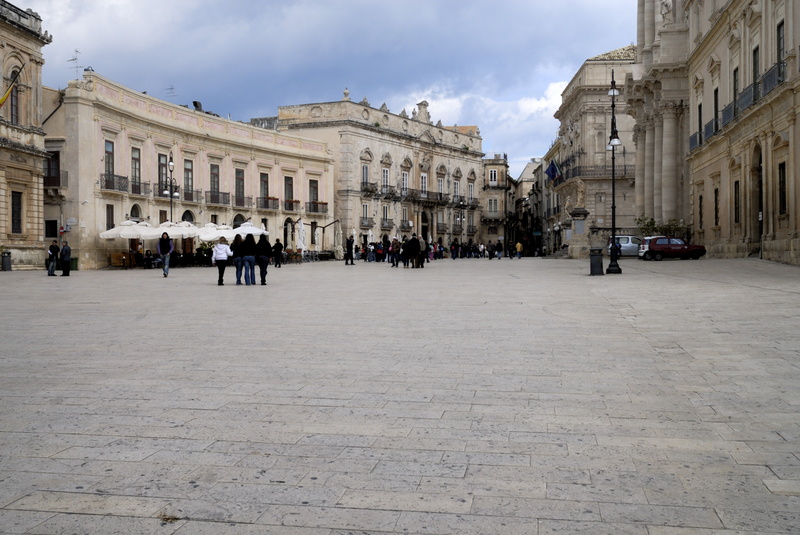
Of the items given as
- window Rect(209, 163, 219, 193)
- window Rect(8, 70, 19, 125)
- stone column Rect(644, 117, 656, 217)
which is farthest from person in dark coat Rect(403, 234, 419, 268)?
window Rect(209, 163, 219, 193)

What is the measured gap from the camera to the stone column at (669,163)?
3800cm

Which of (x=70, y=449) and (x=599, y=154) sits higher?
(x=599, y=154)

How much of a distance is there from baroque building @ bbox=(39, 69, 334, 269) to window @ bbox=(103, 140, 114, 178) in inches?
2.7

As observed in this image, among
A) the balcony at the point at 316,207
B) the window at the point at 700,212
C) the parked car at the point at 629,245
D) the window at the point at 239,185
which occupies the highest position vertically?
the window at the point at 239,185

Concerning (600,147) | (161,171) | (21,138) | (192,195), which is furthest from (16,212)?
(600,147)

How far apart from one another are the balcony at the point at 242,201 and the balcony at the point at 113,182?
11.0 metres

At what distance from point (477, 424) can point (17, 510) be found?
8.46 ft

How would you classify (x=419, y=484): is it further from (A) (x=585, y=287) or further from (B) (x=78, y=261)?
(B) (x=78, y=261)

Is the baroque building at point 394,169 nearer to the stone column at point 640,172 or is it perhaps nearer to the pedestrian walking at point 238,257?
the stone column at point 640,172

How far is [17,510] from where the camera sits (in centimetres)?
326

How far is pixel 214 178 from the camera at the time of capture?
49000 millimetres

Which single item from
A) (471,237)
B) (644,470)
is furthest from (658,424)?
(471,237)

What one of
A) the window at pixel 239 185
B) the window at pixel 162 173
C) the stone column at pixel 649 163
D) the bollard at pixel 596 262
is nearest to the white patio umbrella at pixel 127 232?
the window at pixel 162 173

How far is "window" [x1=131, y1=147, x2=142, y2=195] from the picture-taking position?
4119 centimetres
